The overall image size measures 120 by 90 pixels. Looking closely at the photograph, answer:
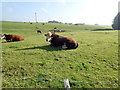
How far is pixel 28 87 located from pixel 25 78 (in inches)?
25.5

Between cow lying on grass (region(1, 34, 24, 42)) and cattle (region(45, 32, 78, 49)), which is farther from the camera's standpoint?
cow lying on grass (region(1, 34, 24, 42))

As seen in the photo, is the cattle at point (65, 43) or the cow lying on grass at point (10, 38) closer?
the cattle at point (65, 43)

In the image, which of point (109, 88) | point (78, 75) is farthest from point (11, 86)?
→ point (109, 88)

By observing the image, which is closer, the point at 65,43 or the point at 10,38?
the point at 65,43

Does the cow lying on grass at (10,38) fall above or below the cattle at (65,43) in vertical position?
above

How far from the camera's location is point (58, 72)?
5.77 metres

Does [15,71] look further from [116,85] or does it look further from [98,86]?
[116,85]

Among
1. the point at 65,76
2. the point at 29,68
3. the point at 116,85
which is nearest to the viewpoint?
the point at 116,85

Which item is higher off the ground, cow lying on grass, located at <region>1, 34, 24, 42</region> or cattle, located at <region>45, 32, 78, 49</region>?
cow lying on grass, located at <region>1, 34, 24, 42</region>

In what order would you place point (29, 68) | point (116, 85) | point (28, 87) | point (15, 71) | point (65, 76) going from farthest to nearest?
point (29, 68)
point (15, 71)
point (65, 76)
point (116, 85)
point (28, 87)

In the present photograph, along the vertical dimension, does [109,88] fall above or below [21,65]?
below

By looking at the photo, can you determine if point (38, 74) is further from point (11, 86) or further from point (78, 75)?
point (78, 75)

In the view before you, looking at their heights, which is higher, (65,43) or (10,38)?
(10,38)

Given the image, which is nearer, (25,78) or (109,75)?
(25,78)
